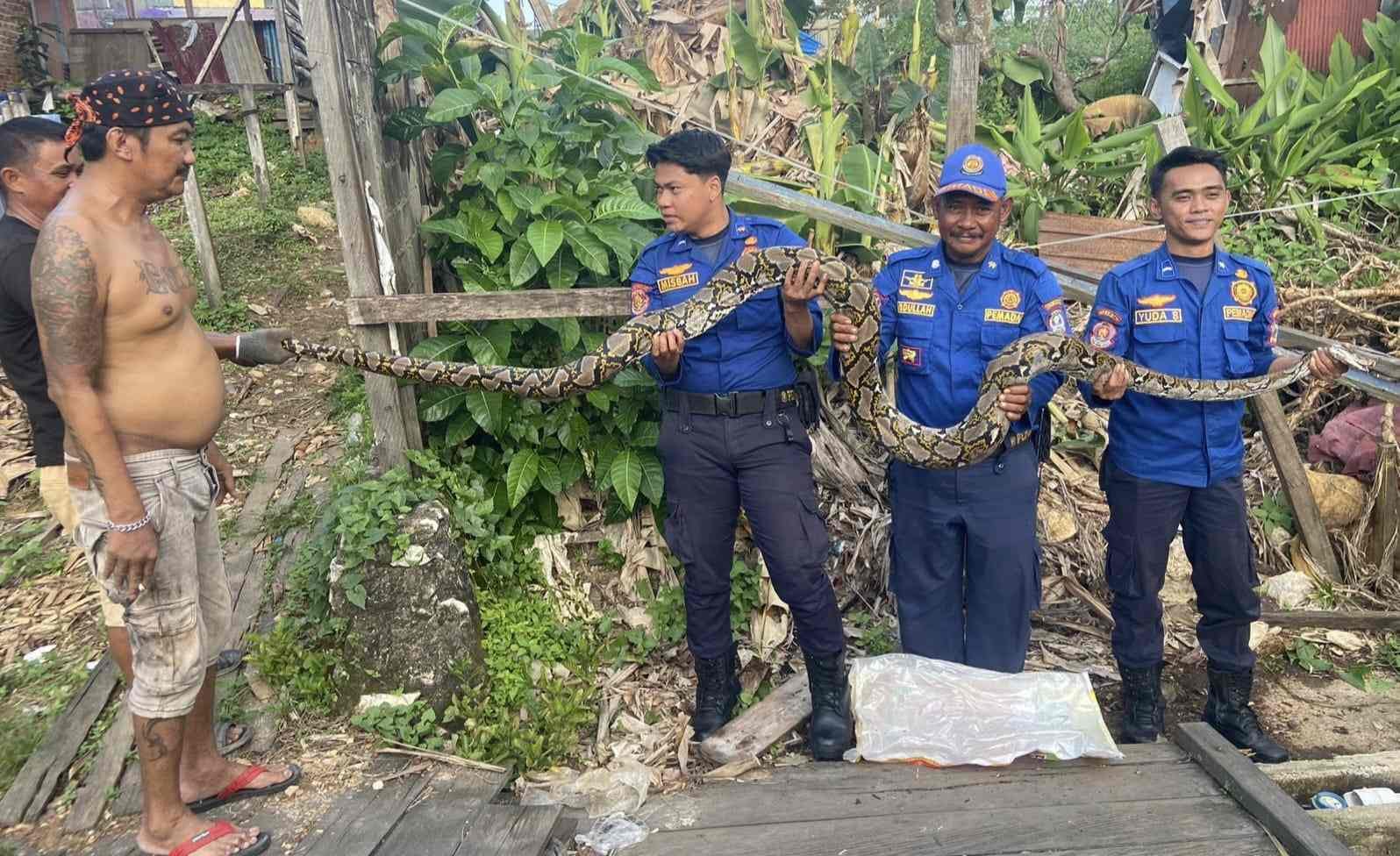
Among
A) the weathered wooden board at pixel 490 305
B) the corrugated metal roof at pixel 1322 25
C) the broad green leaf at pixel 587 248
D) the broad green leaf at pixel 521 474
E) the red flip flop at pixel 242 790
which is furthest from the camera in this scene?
the corrugated metal roof at pixel 1322 25

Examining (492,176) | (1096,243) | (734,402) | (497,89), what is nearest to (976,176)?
(734,402)

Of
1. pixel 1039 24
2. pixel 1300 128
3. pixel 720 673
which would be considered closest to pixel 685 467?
pixel 720 673

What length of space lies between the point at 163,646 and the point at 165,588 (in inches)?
8.1

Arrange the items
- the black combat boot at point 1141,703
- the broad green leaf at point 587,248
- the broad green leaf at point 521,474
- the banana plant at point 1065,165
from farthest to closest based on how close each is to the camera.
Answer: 1. the banana plant at point 1065,165
2. the broad green leaf at point 521,474
3. the broad green leaf at point 587,248
4. the black combat boot at point 1141,703

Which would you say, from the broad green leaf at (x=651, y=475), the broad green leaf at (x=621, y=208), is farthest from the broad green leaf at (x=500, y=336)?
the broad green leaf at (x=651, y=475)

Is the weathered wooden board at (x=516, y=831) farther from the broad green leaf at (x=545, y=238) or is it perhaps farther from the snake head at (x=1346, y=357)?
the snake head at (x=1346, y=357)

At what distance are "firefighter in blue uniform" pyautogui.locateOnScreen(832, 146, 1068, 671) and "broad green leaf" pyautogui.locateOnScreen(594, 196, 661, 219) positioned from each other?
142 cm

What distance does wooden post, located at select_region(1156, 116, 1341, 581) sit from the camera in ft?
16.6

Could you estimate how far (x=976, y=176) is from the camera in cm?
355

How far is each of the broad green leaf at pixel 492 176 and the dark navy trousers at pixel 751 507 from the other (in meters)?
1.68

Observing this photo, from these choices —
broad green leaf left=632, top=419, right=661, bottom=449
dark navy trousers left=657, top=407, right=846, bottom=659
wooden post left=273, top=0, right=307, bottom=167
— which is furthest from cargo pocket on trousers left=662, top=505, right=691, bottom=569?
wooden post left=273, top=0, right=307, bottom=167

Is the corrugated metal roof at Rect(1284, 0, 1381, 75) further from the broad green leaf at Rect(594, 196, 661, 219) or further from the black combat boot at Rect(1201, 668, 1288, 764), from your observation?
the broad green leaf at Rect(594, 196, 661, 219)

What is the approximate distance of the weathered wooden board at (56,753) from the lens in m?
3.53

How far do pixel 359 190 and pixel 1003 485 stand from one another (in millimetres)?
3317
